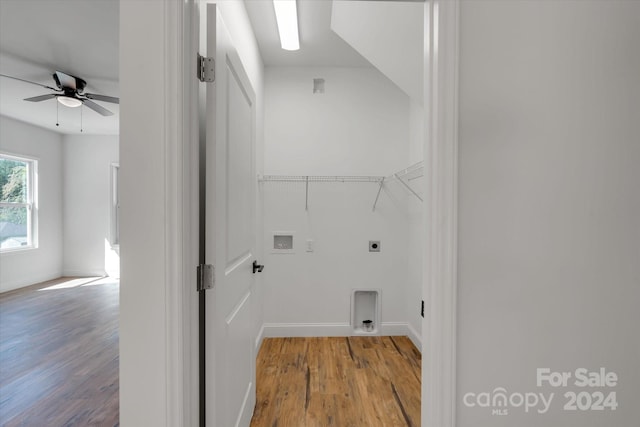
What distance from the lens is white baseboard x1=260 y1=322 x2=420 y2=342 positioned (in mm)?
3043

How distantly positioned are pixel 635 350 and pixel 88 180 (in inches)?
281

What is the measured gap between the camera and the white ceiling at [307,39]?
2.21 meters

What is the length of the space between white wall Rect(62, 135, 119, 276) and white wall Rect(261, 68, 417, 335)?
4314 millimetres

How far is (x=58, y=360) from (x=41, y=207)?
3.94m

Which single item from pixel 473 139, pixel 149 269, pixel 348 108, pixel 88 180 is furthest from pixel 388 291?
pixel 88 180

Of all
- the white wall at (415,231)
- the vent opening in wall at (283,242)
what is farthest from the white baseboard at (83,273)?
the white wall at (415,231)

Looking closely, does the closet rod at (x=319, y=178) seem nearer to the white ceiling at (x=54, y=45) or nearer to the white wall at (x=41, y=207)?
the white ceiling at (x=54, y=45)

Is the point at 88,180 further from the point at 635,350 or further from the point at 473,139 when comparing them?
the point at 635,350

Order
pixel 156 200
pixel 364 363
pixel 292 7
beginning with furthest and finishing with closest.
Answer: pixel 364 363
pixel 292 7
pixel 156 200

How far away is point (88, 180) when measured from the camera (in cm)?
564

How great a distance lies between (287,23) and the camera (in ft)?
7.29

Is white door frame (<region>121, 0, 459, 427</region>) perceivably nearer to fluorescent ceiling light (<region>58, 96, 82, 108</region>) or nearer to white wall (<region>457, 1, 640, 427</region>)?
white wall (<region>457, 1, 640, 427</region>)

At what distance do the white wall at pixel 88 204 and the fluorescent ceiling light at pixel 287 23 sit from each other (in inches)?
187

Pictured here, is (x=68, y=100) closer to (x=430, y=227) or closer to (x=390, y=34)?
(x=390, y=34)
